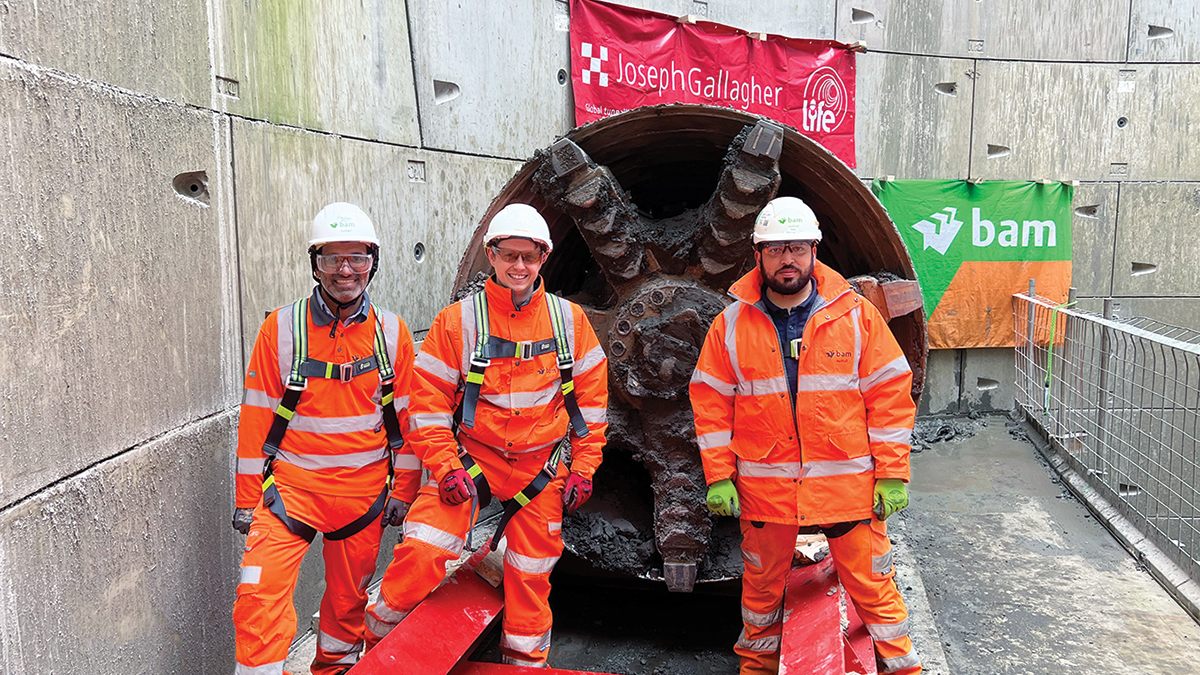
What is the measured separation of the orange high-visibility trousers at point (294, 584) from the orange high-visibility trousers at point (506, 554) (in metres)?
0.12

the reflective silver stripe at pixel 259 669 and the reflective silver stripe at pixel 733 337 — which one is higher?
the reflective silver stripe at pixel 733 337

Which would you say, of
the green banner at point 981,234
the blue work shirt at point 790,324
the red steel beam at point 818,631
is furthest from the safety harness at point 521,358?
the green banner at point 981,234

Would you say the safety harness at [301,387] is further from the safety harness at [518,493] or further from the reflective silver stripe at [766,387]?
the reflective silver stripe at [766,387]

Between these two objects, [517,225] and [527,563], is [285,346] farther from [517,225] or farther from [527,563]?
[527,563]

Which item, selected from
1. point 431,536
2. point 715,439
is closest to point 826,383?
point 715,439

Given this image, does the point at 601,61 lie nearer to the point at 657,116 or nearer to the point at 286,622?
the point at 657,116

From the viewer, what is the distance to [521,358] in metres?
3.12

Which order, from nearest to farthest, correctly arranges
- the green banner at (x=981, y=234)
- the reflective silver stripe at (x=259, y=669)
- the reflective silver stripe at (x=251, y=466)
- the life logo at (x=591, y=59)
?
1. the reflective silver stripe at (x=259, y=669)
2. the reflective silver stripe at (x=251, y=466)
3. the life logo at (x=591, y=59)
4. the green banner at (x=981, y=234)

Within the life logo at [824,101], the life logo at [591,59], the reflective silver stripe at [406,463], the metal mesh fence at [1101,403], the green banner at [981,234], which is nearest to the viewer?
the reflective silver stripe at [406,463]

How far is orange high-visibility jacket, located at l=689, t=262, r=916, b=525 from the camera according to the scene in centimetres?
299

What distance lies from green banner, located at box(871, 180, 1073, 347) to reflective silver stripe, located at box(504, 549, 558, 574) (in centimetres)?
564

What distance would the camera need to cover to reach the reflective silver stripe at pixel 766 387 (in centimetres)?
305

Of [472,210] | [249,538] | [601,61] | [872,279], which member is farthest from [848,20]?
[249,538]

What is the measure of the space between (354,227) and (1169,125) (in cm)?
806
